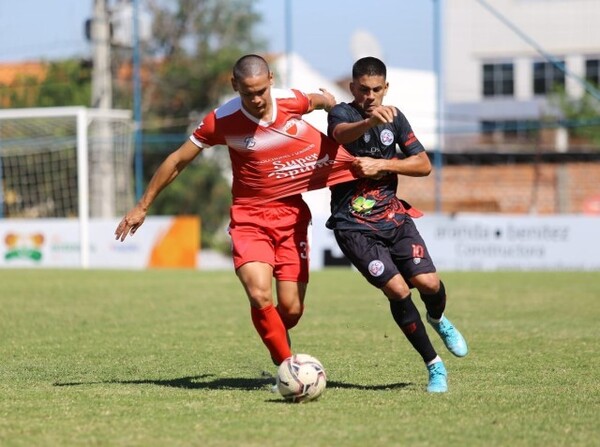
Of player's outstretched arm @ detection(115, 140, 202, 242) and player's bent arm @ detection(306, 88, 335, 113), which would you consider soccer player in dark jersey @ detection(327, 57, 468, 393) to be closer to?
player's bent arm @ detection(306, 88, 335, 113)

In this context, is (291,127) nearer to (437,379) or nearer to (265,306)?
(265,306)

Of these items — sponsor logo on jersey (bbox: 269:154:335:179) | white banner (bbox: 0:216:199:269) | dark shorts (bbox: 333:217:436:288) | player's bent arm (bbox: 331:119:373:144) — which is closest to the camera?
player's bent arm (bbox: 331:119:373:144)

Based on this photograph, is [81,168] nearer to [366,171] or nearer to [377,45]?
[377,45]

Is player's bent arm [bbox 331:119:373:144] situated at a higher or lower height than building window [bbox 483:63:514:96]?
lower

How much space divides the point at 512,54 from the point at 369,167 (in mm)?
47977

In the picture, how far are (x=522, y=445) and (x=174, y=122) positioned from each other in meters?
35.9

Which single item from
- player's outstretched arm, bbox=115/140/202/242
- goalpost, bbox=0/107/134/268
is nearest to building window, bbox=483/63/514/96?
goalpost, bbox=0/107/134/268

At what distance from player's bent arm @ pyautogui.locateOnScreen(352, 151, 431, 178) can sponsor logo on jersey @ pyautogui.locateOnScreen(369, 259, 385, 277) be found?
578 millimetres

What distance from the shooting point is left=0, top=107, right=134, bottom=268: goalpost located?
96.8 ft

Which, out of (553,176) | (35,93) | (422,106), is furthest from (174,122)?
(553,176)

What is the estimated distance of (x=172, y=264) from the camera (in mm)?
26094

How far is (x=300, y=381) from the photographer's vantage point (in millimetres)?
6871

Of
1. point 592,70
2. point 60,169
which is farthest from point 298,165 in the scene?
point 592,70

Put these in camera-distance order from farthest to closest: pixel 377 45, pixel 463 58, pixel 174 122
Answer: pixel 463 58
pixel 174 122
pixel 377 45
